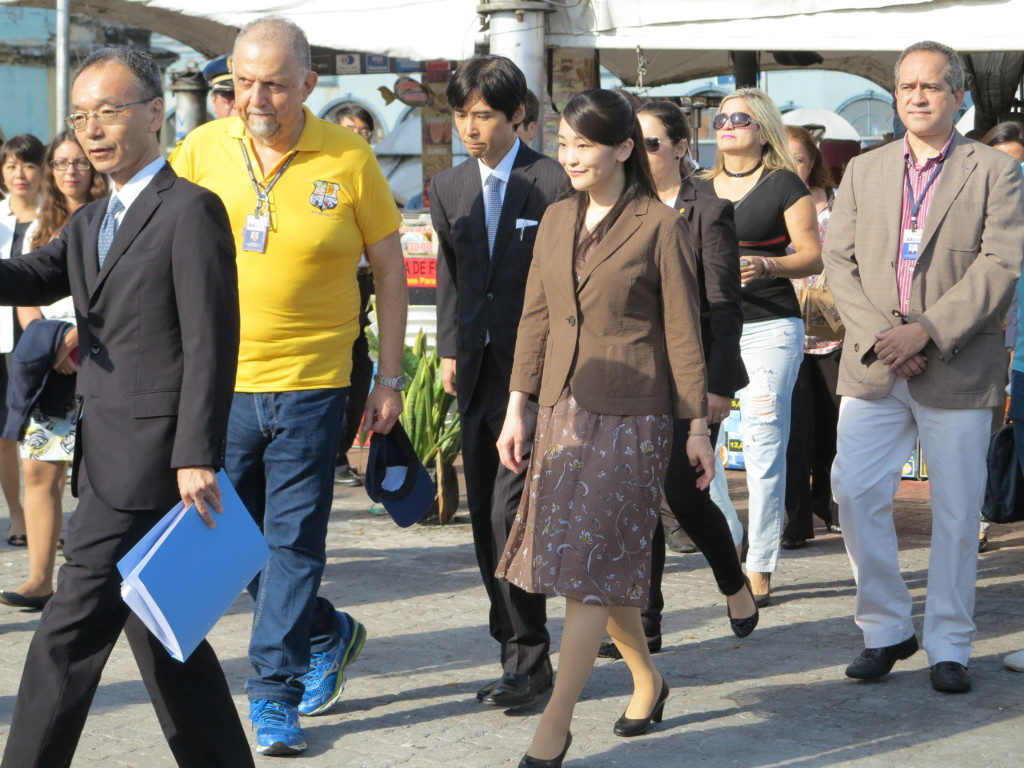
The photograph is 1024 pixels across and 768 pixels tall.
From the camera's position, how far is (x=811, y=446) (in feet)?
25.2

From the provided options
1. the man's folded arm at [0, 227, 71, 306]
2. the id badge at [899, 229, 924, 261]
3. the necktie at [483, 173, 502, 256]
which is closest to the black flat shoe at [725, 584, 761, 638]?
the id badge at [899, 229, 924, 261]

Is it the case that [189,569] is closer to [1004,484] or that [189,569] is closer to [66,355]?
[66,355]

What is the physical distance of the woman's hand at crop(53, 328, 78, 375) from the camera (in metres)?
6.03

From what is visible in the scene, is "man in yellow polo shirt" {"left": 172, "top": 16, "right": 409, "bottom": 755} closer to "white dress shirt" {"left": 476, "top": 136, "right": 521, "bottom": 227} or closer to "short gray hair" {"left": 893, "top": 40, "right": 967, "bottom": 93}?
"white dress shirt" {"left": 476, "top": 136, "right": 521, "bottom": 227}

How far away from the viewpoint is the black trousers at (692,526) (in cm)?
526

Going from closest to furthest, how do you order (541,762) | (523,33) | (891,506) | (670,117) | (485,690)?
(541,762) < (485,690) < (891,506) < (670,117) < (523,33)

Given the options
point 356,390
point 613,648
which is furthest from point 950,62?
point 356,390

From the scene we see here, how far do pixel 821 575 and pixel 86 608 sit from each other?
3.97m

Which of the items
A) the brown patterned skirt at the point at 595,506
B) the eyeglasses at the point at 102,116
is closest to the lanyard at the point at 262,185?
the eyeglasses at the point at 102,116

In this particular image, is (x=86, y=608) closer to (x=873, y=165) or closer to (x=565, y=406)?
(x=565, y=406)

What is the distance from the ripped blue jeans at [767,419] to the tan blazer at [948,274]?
1.01m

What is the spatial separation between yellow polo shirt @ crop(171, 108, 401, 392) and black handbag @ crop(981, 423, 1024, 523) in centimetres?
252

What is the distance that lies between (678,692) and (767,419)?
5.23 feet

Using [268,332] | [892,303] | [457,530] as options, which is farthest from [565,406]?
[457,530]
